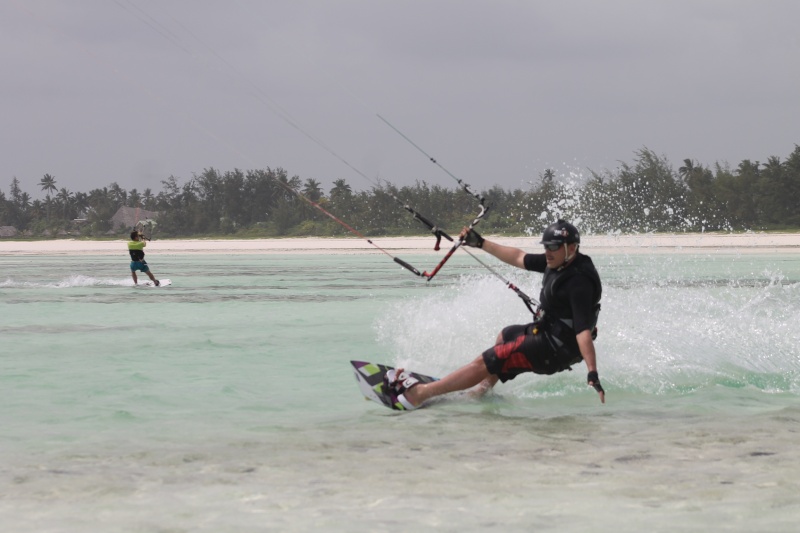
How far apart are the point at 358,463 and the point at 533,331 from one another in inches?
74.8

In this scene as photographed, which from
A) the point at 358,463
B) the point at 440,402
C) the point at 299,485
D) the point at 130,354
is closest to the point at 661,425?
the point at 440,402

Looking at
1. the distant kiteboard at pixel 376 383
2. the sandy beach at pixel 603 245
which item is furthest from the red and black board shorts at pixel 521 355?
the sandy beach at pixel 603 245

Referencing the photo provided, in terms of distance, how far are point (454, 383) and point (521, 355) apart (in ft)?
2.16

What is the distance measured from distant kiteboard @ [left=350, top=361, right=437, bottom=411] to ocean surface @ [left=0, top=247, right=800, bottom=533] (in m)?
0.15

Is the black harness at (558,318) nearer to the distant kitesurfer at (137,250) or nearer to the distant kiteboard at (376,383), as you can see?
the distant kiteboard at (376,383)

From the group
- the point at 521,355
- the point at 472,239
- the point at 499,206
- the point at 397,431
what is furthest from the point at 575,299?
the point at 499,206

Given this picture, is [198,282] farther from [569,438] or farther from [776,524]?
[776,524]

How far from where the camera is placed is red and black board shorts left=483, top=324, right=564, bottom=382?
24.4 ft

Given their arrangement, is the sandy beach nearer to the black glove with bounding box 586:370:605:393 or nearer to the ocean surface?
the ocean surface

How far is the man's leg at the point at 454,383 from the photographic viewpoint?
7743mm

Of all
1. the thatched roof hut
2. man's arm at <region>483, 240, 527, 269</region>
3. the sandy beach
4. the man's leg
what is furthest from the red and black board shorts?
the thatched roof hut

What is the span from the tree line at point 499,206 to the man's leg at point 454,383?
28.8 m

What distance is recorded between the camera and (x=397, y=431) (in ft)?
23.7

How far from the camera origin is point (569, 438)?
6879 millimetres
